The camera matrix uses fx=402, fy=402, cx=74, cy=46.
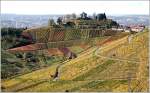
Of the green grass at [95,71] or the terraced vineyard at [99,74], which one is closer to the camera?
the terraced vineyard at [99,74]

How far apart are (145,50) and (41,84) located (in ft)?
64.4

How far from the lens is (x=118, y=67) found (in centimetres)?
6159

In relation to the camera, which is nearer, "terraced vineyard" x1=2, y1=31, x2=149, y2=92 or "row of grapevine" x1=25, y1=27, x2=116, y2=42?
"terraced vineyard" x1=2, y1=31, x2=149, y2=92

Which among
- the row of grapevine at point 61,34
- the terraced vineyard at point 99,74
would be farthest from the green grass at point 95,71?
the row of grapevine at point 61,34

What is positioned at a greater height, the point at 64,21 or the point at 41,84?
the point at 64,21

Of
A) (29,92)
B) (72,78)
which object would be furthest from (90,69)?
(29,92)

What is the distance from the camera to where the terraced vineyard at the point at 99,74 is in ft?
182

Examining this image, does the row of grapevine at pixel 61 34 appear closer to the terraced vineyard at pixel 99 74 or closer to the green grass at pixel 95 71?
the terraced vineyard at pixel 99 74

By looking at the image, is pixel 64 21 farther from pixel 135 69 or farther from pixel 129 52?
pixel 135 69

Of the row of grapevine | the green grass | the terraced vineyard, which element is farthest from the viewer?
the row of grapevine

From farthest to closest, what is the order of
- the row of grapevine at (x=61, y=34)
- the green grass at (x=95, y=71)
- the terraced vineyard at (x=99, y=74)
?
the row of grapevine at (x=61, y=34)
the green grass at (x=95, y=71)
the terraced vineyard at (x=99, y=74)

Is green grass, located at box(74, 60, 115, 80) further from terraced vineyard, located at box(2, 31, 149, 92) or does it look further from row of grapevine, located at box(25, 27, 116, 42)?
row of grapevine, located at box(25, 27, 116, 42)

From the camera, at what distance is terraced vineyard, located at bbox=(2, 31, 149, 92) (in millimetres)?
55375

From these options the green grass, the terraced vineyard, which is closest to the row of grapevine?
the terraced vineyard
